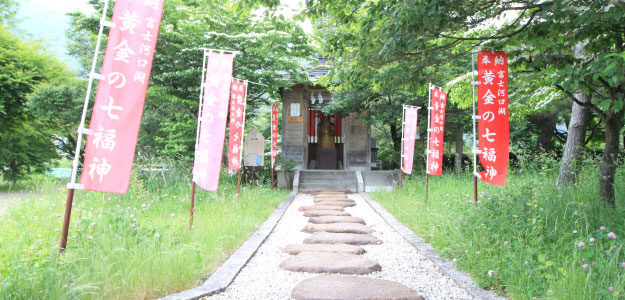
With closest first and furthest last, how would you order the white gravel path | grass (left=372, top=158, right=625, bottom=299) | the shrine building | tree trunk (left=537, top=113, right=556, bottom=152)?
1. grass (left=372, top=158, right=625, bottom=299)
2. the white gravel path
3. tree trunk (left=537, top=113, right=556, bottom=152)
4. the shrine building

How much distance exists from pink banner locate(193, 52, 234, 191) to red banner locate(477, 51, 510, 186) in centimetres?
331

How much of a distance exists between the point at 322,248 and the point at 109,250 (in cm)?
238

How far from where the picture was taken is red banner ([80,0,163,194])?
10.9 ft

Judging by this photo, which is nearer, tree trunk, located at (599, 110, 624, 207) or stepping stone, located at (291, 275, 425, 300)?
stepping stone, located at (291, 275, 425, 300)

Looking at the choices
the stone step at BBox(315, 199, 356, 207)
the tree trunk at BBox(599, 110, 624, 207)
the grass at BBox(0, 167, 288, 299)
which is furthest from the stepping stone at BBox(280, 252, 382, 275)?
the stone step at BBox(315, 199, 356, 207)

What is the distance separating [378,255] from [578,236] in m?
2.06

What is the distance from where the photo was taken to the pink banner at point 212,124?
17.8ft

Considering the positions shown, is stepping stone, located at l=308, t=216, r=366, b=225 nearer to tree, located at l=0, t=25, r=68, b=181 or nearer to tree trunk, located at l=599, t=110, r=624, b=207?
tree trunk, located at l=599, t=110, r=624, b=207

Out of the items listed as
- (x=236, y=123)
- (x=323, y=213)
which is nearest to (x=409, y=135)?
(x=323, y=213)

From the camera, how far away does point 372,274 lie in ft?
13.4

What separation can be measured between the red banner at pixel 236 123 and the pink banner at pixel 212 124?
3867mm

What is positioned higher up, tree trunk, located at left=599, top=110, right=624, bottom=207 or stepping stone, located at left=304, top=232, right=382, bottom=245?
tree trunk, located at left=599, top=110, right=624, bottom=207

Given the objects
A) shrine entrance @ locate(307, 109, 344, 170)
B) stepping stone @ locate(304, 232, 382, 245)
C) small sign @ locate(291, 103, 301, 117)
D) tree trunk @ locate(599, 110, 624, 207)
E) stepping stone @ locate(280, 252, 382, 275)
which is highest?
small sign @ locate(291, 103, 301, 117)

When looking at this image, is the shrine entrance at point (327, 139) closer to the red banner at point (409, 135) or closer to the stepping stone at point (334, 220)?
the red banner at point (409, 135)
